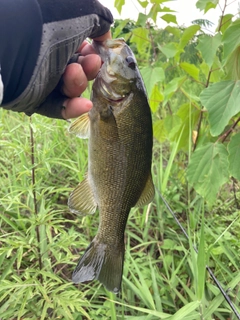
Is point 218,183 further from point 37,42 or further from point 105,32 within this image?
point 37,42

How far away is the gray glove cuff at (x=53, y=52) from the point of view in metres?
1.16

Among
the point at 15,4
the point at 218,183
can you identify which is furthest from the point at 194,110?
the point at 15,4

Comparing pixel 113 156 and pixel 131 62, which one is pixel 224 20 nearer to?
pixel 131 62

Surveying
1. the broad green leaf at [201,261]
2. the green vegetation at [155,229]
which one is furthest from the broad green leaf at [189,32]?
the broad green leaf at [201,261]

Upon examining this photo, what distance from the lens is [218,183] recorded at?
1.87 metres

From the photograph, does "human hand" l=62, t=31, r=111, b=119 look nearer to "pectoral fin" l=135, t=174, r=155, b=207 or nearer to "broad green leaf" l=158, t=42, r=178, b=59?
"pectoral fin" l=135, t=174, r=155, b=207

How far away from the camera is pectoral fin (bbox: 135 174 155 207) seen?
1.36 metres

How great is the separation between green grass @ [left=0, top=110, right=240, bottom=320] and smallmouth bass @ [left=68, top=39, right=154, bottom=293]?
0.16 metres

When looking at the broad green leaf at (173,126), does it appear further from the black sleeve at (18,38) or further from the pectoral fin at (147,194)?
the black sleeve at (18,38)

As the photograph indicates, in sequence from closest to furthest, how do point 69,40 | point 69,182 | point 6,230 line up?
point 69,40
point 6,230
point 69,182

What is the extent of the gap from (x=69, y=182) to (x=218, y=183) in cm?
111

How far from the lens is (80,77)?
1.29m

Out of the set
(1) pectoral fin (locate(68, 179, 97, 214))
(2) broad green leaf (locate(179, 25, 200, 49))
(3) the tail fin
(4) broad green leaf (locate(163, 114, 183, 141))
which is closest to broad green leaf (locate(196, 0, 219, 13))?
(2) broad green leaf (locate(179, 25, 200, 49))

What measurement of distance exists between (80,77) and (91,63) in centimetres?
12
